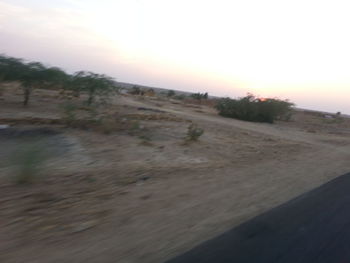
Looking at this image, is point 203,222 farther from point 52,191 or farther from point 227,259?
point 52,191

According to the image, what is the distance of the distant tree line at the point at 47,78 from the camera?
25891 millimetres

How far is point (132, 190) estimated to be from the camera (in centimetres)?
1002

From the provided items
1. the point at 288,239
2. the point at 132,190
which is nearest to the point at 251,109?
the point at 132,190

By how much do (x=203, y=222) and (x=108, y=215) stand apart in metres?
1.79

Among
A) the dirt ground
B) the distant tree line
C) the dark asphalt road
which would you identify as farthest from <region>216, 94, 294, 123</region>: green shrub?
the dark asphalt road

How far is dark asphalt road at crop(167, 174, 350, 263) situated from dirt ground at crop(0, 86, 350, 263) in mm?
369

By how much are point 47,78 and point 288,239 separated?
23228mm

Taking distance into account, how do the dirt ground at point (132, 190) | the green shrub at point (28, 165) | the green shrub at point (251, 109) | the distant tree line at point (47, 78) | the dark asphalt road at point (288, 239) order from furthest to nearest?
the green shrub at point (251, 109) < the distant tree line at point (47, 78) < the green shrub at point (28, 165) < the dirt ground at point (132, 190) < the dark asphalt road at point (288, 239)

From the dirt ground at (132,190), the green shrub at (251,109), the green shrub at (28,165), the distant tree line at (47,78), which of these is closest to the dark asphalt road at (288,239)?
the dirt ground at (132,190)

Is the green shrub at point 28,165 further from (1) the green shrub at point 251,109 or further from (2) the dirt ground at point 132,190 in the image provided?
(1) the green shrub at point 251,109

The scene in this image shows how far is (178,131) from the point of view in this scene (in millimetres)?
22953

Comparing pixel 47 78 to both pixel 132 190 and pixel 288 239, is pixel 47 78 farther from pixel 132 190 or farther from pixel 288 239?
pixel 288 239

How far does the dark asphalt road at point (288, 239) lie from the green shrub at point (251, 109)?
3632cm

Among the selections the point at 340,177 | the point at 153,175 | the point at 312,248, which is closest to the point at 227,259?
the point at 312,248
